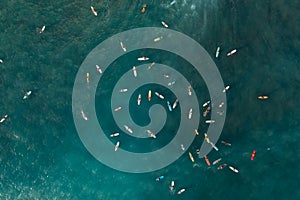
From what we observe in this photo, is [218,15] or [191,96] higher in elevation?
[218,15]

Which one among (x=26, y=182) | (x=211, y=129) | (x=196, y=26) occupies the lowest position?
(x=26, y=182)

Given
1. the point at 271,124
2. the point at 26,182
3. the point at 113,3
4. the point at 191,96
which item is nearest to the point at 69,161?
the point at 26,182

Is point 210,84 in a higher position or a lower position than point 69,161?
higher

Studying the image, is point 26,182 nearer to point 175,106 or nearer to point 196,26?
point 175,106

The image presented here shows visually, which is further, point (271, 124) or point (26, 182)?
point (26, 182)

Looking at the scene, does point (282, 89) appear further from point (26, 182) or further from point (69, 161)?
point (26, 182)

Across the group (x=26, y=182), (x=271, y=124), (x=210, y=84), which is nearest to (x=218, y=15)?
(x=210, y=84)
